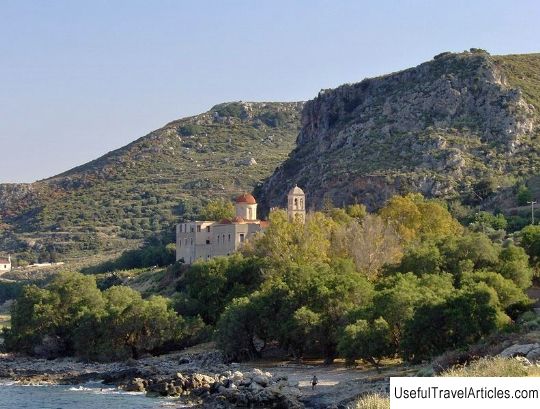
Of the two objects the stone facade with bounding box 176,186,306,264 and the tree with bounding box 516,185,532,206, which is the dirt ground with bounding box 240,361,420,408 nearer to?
the stone facade with bounding box 176,186,306,264

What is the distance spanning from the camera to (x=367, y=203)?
103188 mm

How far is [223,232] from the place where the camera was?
3410 inches

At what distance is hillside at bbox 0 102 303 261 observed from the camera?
14538 cm

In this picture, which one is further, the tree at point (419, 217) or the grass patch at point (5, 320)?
the grass patch at point (5, 320)

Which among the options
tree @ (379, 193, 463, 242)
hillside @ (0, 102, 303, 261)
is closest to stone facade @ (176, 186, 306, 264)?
tree @ (379, 193, 463, 242)

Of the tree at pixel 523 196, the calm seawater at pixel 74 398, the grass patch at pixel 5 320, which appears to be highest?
the tree at pixel 523 196

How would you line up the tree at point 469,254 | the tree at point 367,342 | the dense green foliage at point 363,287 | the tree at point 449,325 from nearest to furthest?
the tree at point 449,325, the dense green foliage at point 363,287, the tree at point 367,342, the tree at point 469,254

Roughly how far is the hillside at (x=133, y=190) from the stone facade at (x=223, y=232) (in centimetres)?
4804

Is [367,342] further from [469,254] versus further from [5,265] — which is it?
[5,265]

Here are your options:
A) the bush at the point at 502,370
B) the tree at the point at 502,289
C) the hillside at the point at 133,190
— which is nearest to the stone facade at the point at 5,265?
the hillside at the point at 133,190

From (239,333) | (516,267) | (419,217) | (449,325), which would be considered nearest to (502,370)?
(449,325)

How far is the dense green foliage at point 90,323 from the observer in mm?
61594

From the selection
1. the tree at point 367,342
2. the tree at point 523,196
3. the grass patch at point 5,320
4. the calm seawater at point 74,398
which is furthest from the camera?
the tree at point 523,196

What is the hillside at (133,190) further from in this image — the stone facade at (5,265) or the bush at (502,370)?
the bush at (502,370)
